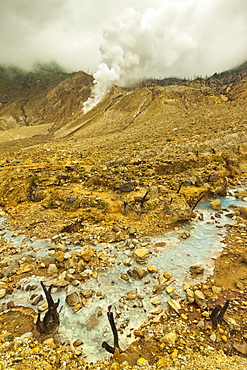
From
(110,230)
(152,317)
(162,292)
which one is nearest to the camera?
(152,317)

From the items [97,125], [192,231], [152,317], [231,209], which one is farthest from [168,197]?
[97,125]

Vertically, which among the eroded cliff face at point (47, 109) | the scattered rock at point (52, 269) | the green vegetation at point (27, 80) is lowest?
the scattered rock at point (52, 269)

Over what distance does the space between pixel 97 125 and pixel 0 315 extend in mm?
41219

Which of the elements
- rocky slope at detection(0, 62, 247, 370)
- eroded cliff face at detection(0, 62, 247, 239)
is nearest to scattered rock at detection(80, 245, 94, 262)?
rocky slope at detection(0, 62, 247, 370)

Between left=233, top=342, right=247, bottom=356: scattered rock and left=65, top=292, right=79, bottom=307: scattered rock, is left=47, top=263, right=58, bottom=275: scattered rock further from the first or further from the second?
left=233, top=342, right=247, bottom=356: scattered rock

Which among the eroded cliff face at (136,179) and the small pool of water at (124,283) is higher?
the eroded cliff face at (136,179)

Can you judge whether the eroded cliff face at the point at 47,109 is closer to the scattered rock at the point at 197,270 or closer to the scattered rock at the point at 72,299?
the scattered rock at the point at 72,299

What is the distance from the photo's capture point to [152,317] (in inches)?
180

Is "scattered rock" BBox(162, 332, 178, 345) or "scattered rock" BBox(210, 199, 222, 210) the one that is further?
"scattered rock" BBox(210, 199, 222, 210)

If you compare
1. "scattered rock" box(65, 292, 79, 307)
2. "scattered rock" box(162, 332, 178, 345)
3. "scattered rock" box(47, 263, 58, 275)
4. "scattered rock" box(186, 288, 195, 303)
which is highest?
"scattered rock" box(47, 263, 58, 275)

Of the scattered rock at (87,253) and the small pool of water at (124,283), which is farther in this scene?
the scattered rock at (87,253)

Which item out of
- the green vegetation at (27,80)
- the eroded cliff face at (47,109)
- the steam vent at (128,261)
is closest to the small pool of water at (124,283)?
the steam vent at (128,261)

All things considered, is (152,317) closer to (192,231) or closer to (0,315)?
(0,315)

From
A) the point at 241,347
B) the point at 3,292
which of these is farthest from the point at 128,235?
the point at 241,347
